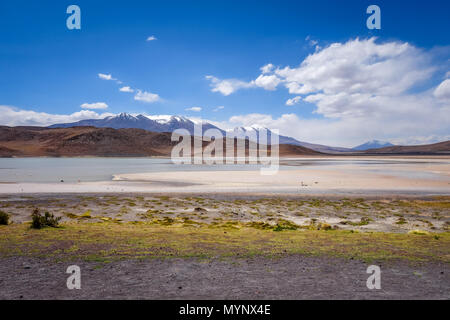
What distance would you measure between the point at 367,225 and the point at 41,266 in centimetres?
1247

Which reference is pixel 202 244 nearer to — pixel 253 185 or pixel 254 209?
pixel 254 209

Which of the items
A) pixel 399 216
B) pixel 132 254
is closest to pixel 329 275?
pixel 132 254

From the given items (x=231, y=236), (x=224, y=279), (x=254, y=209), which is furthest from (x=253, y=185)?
(x=224, y=279)

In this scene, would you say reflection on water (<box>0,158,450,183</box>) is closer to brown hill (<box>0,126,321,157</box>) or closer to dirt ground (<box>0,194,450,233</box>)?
dirt ground (<box>0,194,450,233</box>)

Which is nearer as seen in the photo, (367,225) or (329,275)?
(329,275)

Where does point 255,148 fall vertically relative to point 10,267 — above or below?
above

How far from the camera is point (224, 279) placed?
5.50m

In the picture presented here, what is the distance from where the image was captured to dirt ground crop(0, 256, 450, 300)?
4883mm

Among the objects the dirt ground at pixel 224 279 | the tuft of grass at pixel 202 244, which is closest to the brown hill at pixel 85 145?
the tuft of grass at pixel 202 244

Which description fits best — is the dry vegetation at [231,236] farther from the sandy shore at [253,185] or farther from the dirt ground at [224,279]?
the sandy shore at [253,185]
